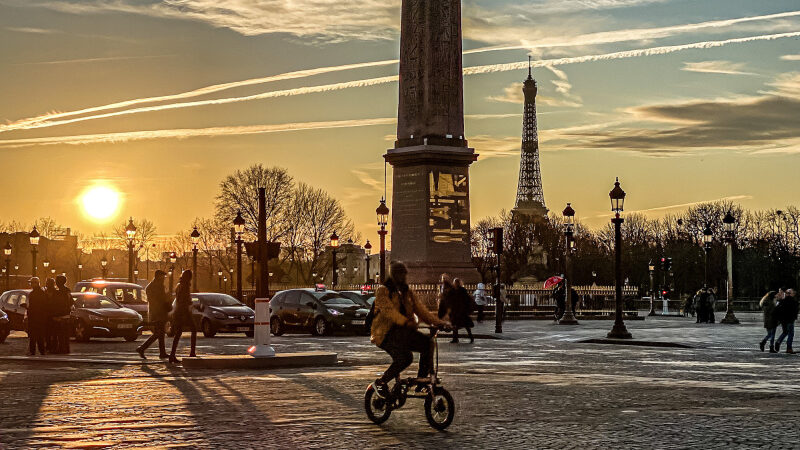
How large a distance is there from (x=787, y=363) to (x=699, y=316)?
1117 inches

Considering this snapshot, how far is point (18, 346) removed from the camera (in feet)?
Answer: 106

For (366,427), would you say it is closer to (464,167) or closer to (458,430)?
(458,430)

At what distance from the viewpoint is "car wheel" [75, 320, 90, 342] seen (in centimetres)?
3406

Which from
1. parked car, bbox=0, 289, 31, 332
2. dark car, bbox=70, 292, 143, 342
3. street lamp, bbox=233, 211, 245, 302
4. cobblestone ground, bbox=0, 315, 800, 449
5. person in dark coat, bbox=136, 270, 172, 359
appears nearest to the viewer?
cobblestone ground, bbox=0, 315, 800, 449

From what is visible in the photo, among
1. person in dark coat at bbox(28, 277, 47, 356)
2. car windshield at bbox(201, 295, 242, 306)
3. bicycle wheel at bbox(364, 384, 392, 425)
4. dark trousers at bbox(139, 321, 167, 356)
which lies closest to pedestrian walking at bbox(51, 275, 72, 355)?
person in dark coat at bbox(28, 277, 47, 356)

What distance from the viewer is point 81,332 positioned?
34.2m

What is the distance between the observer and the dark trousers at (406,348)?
1264 centimetres

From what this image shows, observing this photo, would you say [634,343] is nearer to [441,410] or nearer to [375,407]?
[375,407]

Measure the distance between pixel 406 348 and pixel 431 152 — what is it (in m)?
32.2

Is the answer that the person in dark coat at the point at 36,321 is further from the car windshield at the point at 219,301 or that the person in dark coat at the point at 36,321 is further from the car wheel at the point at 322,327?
the car wheel at the point at 322,327

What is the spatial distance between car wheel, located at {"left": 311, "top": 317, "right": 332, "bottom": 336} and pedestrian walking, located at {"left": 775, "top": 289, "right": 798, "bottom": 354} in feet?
46.9

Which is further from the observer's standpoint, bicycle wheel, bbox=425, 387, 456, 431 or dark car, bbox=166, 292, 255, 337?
dark car, bbox=166, 292, 255, 337

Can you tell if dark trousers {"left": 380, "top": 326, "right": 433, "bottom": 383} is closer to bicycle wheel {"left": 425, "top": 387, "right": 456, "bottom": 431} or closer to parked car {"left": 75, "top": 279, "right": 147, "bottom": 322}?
bicycle wheel {"left": 425, "top": 387, "right": 456, "bottom": 431}

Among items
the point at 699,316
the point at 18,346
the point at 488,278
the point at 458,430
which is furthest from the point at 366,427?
the point at 488,278
